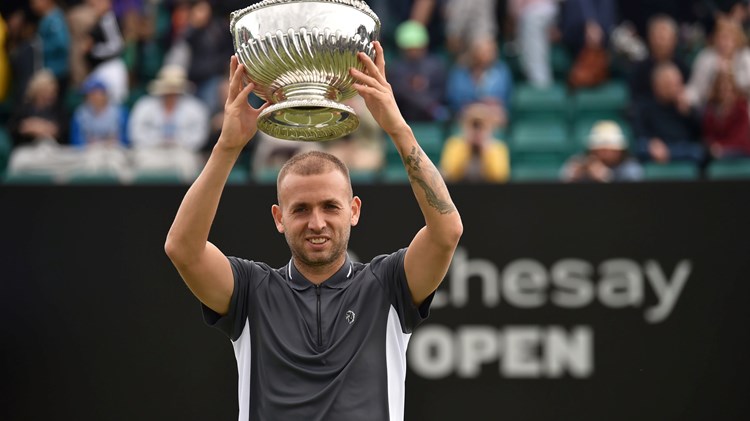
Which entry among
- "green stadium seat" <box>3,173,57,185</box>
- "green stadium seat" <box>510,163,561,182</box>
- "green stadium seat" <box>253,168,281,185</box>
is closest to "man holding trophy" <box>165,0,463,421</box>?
"green stadium seat" <box>3,173,57,185</box>

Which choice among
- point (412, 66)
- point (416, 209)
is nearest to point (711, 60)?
point (412, 66)

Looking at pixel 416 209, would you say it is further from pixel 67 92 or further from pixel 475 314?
pixel 67 92

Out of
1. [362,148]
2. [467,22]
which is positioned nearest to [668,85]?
[467,22]

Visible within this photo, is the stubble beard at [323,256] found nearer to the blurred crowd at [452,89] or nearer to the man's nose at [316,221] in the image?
the man's nose at [316,221]

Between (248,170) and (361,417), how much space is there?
5446mm

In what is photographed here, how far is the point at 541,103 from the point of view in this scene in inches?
360

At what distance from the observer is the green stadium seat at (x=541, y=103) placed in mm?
9102

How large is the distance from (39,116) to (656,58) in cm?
507

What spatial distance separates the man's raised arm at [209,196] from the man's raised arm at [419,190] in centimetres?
34

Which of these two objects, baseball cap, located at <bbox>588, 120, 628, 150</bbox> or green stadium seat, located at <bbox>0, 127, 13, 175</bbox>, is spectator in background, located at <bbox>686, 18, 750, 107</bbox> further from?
green stadium seat, located at <bbox>0, 127, 13, 175</bbox>

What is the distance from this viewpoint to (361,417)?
312cm

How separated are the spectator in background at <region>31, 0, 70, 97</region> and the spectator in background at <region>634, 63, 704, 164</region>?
16.6 ft

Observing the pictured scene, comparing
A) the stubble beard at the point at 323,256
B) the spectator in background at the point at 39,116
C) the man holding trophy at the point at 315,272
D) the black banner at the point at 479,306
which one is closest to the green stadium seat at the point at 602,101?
the black banner at the point at 479,306

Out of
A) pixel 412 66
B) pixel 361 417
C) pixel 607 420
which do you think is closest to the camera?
pixel 361 417
